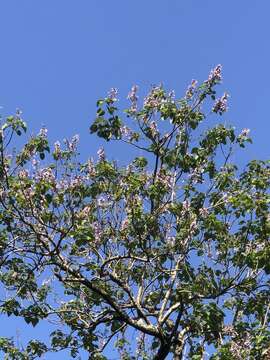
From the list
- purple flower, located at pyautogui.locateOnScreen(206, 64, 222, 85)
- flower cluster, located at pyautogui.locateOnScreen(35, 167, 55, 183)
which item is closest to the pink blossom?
purple flower, located at pyautogui.locateOnScreen(206, 64, 222, 85)

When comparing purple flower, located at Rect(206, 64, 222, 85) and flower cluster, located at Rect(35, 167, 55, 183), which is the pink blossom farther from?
flower cluster, located at Rect(35, 167, 55, 183)


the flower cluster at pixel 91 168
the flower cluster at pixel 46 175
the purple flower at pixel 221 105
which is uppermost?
the purple flower at pixel 221 105

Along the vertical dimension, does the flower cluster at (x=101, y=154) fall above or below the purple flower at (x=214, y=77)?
below

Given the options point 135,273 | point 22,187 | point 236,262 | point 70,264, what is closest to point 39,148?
point 22,187

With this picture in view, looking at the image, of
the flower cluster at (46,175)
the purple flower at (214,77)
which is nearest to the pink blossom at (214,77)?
the purple flower at (214,77)

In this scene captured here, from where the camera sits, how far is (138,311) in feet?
35.9

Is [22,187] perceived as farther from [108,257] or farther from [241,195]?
[241,195]

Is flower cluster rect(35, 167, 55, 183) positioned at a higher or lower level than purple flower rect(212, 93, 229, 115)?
lower

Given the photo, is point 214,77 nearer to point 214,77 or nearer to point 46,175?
point 214,77

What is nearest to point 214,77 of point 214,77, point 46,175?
point 214,77

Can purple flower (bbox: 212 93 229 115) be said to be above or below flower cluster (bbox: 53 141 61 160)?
above

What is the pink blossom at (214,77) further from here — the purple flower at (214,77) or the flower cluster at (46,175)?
the flower cluster at (46,175)

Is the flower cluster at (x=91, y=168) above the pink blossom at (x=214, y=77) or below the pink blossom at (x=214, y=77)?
below

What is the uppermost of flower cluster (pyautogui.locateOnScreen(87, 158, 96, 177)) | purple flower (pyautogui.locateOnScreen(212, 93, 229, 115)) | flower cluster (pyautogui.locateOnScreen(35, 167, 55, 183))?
purple flower (pyautogui.locateOnScreen(212, 93, 229, 115))
